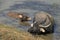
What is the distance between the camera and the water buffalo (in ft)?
45.0

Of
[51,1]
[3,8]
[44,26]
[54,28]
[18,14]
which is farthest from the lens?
[51,1]

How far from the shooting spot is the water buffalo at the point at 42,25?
45.0 ft

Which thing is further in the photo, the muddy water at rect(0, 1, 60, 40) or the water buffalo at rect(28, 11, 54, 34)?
the muddy water at rect(0, 1, 60, 40)

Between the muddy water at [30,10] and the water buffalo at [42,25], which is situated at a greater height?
the water buffalo at [42,25]

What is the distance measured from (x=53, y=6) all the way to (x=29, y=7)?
189cm

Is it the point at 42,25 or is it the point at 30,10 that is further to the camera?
the point at 30,10

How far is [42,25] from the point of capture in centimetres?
1396

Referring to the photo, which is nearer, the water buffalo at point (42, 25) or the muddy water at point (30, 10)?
the water buffalo at point (42, 25)

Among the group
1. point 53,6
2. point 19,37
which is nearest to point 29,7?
point 53,6

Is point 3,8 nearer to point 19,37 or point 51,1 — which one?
point 51,1

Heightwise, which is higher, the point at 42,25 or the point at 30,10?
the point at 42,25

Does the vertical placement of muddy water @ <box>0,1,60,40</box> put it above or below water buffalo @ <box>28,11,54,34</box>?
below

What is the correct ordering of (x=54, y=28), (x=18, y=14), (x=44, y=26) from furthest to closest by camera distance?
(x=18, y=14)
(x=54, y=28)
(x=44, y=26)

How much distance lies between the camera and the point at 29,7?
61.5ft
